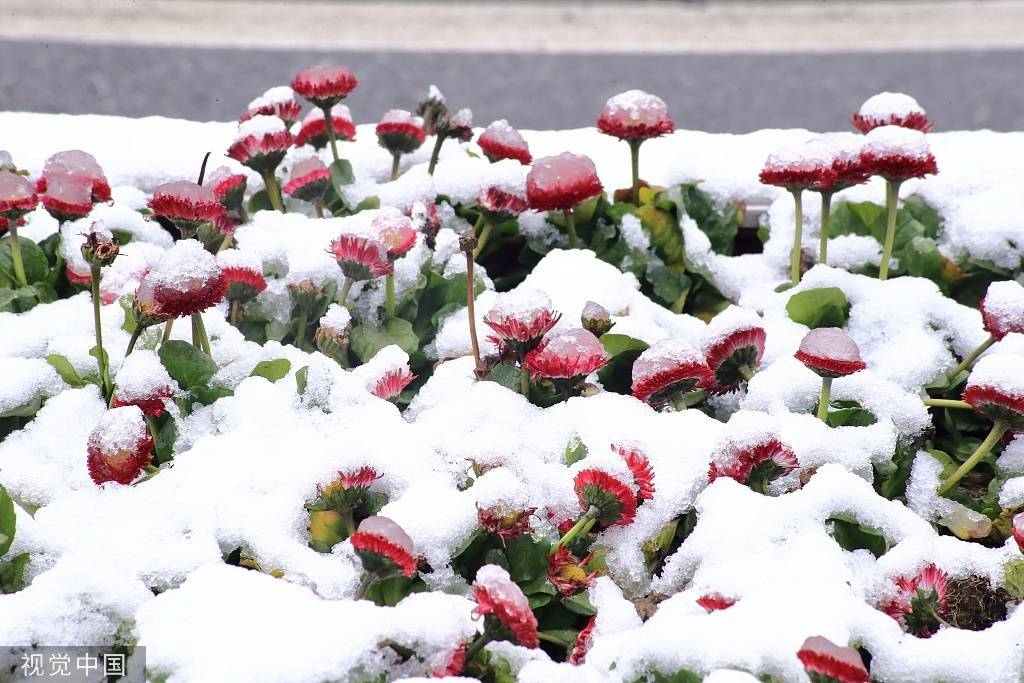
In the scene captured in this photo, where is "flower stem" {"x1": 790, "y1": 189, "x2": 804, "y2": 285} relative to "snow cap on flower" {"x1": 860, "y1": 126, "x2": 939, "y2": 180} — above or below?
below

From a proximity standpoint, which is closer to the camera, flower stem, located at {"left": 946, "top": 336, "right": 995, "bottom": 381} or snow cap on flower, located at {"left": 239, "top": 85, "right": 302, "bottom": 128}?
flower stem, located at {"left": 946, "top": 336, "right": 995, "bottom": 381}

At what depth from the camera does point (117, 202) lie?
1.32 m

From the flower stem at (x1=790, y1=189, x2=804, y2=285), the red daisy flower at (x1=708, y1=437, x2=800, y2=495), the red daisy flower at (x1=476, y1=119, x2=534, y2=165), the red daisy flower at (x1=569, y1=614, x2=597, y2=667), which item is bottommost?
the red daisy flower at (x1=569, y1=614, x2=597, y2=667)

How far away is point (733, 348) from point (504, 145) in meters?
0.40

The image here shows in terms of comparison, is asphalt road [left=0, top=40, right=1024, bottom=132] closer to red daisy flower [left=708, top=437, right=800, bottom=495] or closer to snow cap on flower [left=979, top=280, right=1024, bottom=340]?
snow cap on flower [left=979, top=280, right=1024, bottom=340]

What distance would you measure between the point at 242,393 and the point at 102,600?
0.27 meters

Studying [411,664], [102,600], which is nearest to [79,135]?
[102,600]

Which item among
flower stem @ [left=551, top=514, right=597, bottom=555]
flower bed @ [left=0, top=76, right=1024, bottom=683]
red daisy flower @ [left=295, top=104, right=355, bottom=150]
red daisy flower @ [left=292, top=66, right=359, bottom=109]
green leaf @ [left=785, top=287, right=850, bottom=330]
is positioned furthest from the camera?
red daisy flower @ [left=295, top=104, right=355, bottom=150]

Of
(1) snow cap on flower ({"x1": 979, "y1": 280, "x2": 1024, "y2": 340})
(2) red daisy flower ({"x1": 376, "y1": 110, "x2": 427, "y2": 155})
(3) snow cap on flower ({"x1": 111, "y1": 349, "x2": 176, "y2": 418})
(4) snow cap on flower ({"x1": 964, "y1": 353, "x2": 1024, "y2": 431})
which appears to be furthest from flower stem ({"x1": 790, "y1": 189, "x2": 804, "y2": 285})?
(3) snow cap on flower ({"x1": 111, "y1": 349, "x2": 176, "y2": 418})

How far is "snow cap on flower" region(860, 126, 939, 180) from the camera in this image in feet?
3.54

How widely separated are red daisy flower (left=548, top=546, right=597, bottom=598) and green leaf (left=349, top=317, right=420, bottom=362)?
1.06 ft

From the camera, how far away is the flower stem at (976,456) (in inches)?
36.7

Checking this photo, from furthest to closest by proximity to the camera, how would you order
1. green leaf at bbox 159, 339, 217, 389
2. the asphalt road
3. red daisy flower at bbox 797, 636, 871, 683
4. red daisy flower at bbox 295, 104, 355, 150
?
1. the asphalt road
2. red daisy flower at bbox 295, 104, 355, 150
3. green leaf at bbox 159, 339, 217, 389
4. red daisy flower at bbox 797, 636, 871, 683

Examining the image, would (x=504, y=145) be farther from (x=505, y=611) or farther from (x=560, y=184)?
(x=505, y=611)
